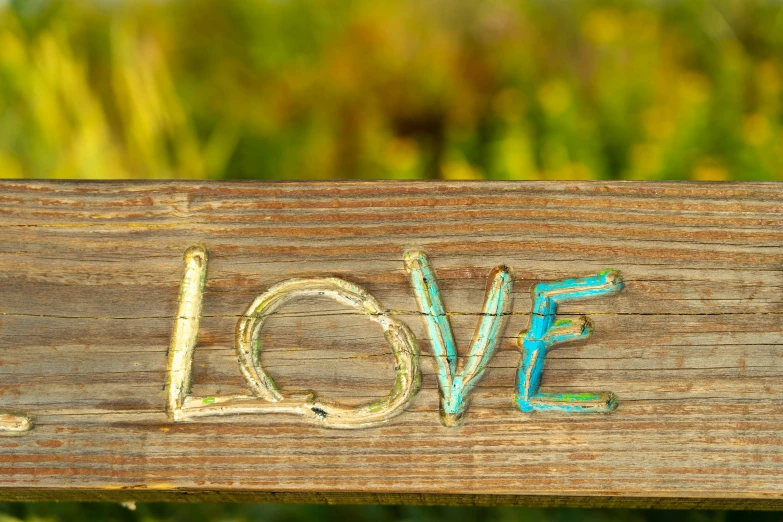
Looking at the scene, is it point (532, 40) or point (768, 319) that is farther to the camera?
point (532, 40)

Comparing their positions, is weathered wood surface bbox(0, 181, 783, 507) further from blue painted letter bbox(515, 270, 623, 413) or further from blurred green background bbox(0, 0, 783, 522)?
blurred green background bbox(0, 0, 783, 522)

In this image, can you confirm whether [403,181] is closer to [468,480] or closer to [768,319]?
[468,480]

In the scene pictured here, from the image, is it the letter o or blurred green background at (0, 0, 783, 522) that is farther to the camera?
blurred green background at (0, 0, 783, 522)

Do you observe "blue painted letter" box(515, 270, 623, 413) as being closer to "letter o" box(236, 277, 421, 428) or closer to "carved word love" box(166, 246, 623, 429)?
"carved word love" box(166, 246, 623, 429)

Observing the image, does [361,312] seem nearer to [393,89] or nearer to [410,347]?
[410,347]

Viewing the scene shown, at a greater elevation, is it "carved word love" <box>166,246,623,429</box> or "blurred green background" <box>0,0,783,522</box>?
"blurred green background" <box>0,0,783,522</box>

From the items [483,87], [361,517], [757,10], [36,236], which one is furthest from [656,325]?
[757,10]

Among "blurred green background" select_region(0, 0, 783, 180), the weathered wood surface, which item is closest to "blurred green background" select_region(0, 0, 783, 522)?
"blurred green background" select_region(0, 0, 783, 180)
